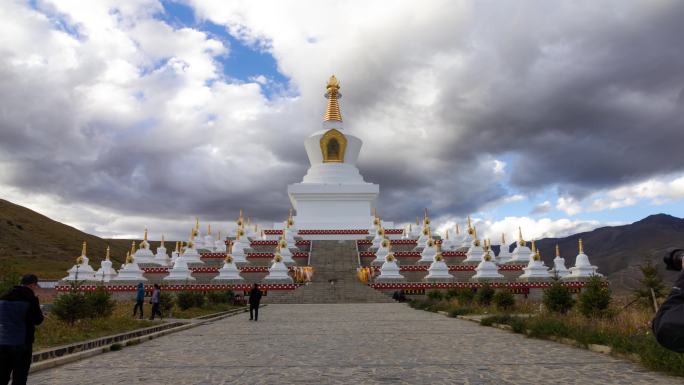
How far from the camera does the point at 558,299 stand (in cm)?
1356

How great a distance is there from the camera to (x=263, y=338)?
11.2 m

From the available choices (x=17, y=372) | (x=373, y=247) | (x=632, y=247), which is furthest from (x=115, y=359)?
(x=632, y=247)

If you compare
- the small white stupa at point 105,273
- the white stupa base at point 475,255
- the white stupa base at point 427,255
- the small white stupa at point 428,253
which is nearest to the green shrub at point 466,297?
the small white stupa at point 428,253

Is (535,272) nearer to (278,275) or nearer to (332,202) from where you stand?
(278,275)

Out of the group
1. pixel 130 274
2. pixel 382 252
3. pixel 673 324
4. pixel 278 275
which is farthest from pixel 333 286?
pixel 673 324

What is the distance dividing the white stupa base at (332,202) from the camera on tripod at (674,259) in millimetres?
40016

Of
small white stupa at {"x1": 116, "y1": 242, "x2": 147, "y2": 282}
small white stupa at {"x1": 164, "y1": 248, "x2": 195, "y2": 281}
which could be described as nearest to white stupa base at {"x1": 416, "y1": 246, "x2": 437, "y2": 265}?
small white stupa at {"x1": 164, "y1": 248, "x2": 195, "y2": 281}

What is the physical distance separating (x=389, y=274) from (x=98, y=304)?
1786 cm

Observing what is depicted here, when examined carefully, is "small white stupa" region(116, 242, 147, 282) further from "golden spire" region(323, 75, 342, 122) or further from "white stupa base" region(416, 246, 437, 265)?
"golden spire" region(323, 75, 342, 122)

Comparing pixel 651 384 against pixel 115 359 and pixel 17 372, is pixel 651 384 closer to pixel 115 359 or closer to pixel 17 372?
pixel 17 372

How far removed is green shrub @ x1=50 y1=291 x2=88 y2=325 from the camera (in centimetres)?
1236

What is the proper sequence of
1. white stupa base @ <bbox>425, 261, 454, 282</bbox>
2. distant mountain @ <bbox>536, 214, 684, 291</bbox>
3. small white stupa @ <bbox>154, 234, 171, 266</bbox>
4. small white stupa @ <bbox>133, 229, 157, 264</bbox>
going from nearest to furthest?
white stupa base @ <bbox>425, 261, 454, 282</bbox>, small white stupa @ <bbox>133, 229, 157, 264</bbox>, small white stupa @ <bbox>154, 234, 171, 266</bbox>, distant mountain @ <bbox>536, 214, 684, 291</bbox>

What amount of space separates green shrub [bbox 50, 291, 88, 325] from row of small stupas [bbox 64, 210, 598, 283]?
12.0 m

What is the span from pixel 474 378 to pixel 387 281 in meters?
22.0
